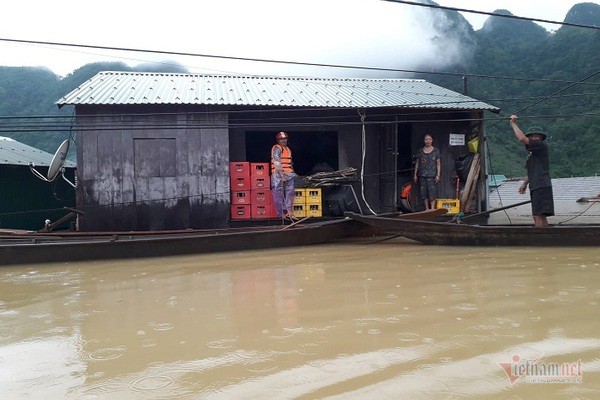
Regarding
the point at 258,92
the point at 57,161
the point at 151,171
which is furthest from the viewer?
the point at 258,92

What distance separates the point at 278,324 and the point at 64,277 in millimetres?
3522

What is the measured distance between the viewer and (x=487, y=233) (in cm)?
725

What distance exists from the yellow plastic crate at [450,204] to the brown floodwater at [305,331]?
459 centimetres

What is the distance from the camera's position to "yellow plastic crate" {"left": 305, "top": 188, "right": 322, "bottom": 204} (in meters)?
9.89

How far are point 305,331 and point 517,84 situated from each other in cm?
3228

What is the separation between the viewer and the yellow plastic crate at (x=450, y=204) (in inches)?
417

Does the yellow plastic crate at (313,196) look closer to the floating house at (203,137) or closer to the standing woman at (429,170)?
the floating house at (203,137)

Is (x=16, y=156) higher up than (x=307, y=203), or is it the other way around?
(x=16, y=156)

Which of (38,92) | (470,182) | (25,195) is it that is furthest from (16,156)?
(38,92)

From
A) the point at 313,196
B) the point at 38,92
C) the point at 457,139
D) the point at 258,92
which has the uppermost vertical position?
the point at 38,92

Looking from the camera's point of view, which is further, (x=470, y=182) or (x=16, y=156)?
(x=16, y=156)

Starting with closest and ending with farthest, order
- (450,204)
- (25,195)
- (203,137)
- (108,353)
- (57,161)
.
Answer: (108,353) → (57,161) → (203,137) → (450,204) → (25,195)

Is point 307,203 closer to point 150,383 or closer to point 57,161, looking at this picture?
point 57,161

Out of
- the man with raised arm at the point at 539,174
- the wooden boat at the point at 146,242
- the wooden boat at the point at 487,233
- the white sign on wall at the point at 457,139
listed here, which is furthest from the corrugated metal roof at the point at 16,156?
the man with raised arm at the point at 539,174
